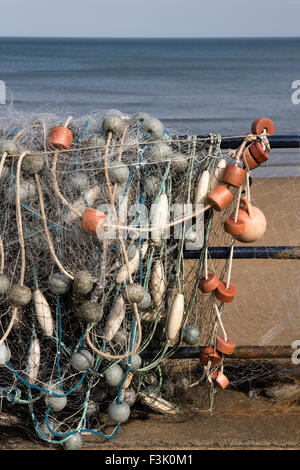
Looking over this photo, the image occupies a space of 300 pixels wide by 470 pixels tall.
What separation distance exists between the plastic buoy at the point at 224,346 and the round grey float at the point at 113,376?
19.8 inches

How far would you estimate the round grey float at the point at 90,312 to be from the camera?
2.50m

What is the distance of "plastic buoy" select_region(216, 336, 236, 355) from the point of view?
2854mm

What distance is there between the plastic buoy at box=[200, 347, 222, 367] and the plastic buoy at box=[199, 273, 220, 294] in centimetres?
33

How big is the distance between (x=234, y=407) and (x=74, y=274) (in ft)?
3.79

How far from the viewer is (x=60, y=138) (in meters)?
2.58

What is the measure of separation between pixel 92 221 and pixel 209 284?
2.17 feet

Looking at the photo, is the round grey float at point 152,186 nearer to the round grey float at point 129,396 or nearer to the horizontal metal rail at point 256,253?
the horizontal metal rail at point 256,253

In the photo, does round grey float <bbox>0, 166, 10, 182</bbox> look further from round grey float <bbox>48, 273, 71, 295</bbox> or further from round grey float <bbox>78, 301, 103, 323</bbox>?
round grey float <bbox>78, 301, 103, 323</bbox>

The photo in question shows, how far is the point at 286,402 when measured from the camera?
10.0 ft

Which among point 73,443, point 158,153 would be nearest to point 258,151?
point 158,153

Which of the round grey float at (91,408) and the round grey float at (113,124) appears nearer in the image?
the round grey float at (113,124)

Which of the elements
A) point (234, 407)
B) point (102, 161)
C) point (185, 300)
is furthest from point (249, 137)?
point (234, 407)

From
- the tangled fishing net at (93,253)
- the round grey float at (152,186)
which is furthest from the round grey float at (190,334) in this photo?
the round grey float at (152,186)

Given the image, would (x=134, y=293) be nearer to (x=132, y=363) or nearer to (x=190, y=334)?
(x=132, y=363)
